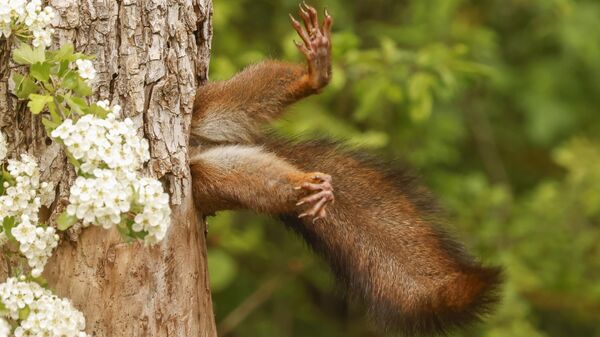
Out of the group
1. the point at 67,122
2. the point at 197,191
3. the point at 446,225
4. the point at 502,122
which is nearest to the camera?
the point at 67,122

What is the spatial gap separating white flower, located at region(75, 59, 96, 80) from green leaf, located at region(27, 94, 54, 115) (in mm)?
100

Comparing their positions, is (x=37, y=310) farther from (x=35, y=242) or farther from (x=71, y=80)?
(x=71, y=80)

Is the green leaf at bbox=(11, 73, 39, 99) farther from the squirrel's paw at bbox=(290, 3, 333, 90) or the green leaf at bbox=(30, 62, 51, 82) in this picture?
the squirrel's paw at bbox=(290, 3, 333, 90)

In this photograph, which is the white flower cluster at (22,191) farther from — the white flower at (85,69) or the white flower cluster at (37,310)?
the white flower at (85,69)

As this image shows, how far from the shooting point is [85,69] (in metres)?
2.70

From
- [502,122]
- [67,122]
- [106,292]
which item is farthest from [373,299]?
[502,122]

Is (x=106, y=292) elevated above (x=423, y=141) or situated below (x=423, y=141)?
below

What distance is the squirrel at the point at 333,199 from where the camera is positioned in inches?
128

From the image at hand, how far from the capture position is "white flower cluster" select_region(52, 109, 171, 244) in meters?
2.53

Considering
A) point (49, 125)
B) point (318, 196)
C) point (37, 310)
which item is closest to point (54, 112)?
point (49, 125)

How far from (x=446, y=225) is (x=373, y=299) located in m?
0.40

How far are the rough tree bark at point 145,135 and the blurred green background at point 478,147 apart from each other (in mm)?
2436

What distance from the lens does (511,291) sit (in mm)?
5723

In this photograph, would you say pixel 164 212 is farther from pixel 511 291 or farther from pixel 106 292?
pixel 511 291
